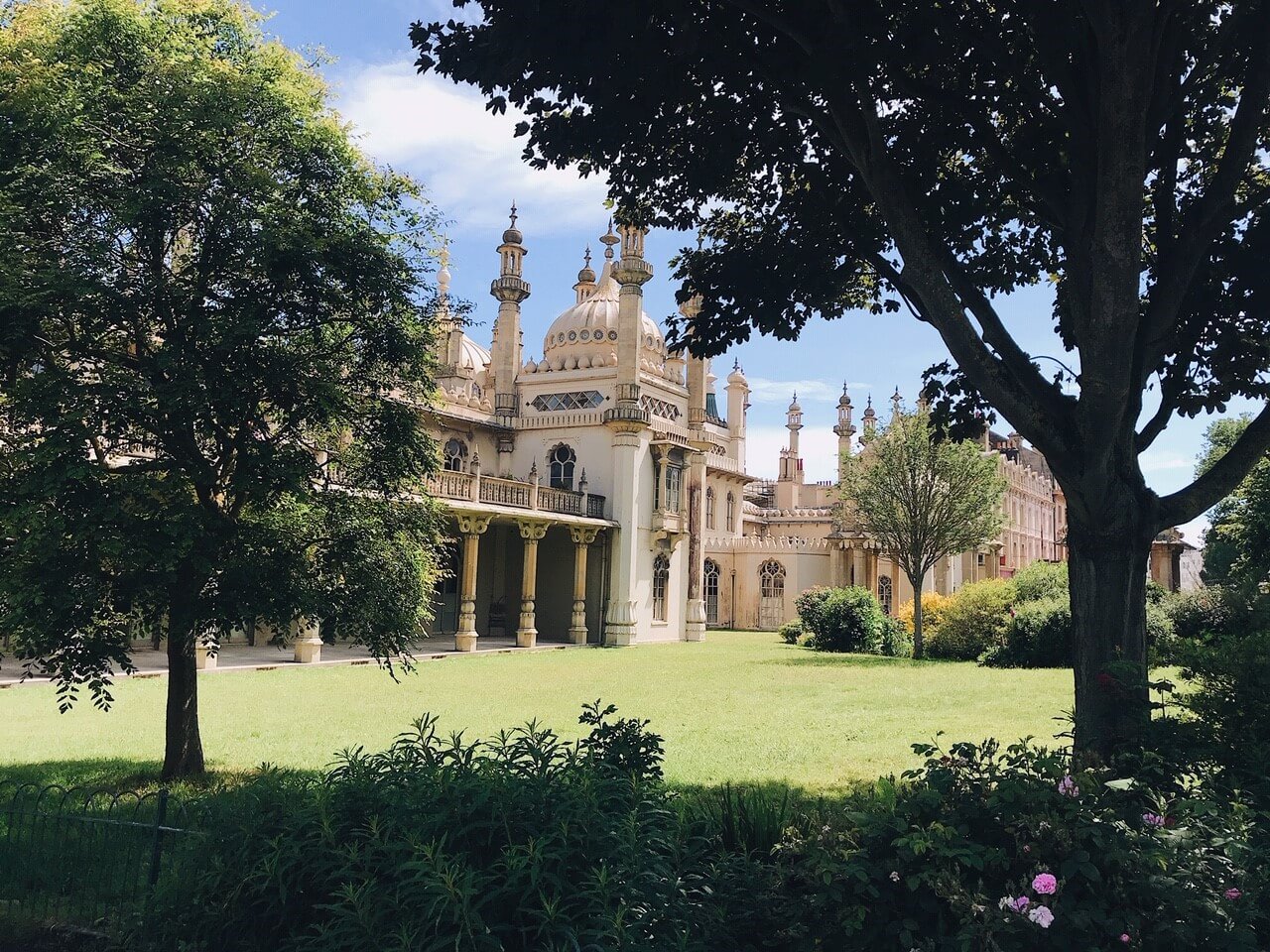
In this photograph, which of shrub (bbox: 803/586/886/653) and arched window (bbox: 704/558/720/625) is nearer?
shrub (bbox: 803/586/886/653)

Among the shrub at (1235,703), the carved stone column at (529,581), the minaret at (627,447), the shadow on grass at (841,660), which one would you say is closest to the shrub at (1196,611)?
the shadow on grass at (841,660)

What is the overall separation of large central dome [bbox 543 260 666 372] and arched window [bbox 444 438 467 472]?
509cm

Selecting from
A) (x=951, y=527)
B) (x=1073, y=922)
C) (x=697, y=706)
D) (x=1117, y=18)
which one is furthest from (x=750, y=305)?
(x=951, y=527)

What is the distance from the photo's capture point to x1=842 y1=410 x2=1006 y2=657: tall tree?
87.9 ft

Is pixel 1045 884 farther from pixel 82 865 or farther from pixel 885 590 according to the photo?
pixel 885 590

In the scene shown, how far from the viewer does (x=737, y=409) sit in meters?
44.2

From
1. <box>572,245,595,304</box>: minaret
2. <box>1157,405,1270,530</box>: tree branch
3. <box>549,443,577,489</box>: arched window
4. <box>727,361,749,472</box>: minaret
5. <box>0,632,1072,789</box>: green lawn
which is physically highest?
<box>572,245,595,304</box>: minaret

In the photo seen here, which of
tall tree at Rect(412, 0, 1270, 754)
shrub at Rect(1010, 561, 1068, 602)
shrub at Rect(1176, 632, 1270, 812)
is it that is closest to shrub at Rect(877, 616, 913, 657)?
shrub at Rect(1010, 561, 1068, 602)

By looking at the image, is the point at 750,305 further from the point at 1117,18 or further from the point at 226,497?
the point at 226,497

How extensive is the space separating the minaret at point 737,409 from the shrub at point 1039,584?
54.9 feet

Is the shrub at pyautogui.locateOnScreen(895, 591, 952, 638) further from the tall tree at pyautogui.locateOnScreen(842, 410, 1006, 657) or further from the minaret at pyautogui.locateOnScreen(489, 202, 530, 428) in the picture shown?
the minaret at pyautogui.locateOnScreen(489, 202, 530, 428)

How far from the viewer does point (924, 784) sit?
13.8 ft

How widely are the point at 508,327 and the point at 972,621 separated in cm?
1896

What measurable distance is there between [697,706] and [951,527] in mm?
14746
